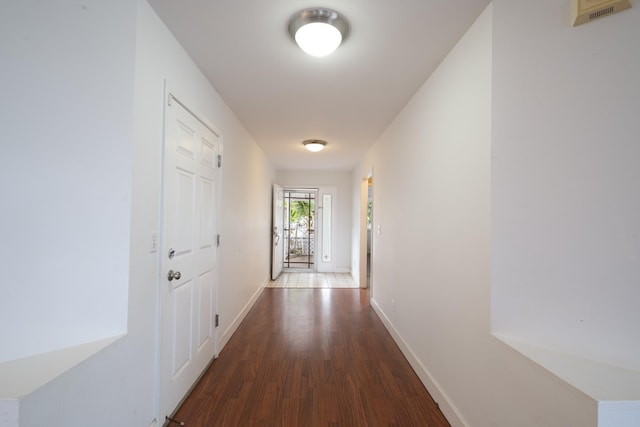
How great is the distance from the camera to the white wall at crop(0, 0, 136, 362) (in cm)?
119

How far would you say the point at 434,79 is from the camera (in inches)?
83.5

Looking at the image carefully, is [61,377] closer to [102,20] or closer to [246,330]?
[102,20]

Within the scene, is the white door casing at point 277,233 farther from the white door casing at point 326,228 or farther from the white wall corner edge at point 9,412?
the white wall corner edge at point 9,412

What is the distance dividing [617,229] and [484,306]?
2.06 feet

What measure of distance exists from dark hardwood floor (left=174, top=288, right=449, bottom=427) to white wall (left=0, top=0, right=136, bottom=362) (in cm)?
104

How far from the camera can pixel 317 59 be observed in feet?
6.42

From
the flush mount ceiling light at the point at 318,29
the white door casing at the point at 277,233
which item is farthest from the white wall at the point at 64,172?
the white door casing at the point at 277,233

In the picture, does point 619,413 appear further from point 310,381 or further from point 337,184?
point 337,184

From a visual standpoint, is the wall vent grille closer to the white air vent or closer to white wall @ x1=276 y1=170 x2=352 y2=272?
the white air vent

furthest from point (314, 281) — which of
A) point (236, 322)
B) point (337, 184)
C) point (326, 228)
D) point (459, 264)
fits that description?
point (459, 264)

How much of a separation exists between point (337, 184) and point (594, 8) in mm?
5647

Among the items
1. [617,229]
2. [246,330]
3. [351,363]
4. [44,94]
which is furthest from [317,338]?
[44,94]

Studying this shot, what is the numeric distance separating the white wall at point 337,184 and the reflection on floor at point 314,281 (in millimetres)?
552

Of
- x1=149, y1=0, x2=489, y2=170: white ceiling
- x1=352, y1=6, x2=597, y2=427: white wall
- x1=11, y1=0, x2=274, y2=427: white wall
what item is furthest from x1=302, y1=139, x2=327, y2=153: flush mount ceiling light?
x1=11, y1=0, x2=274, y2=427: white wall
